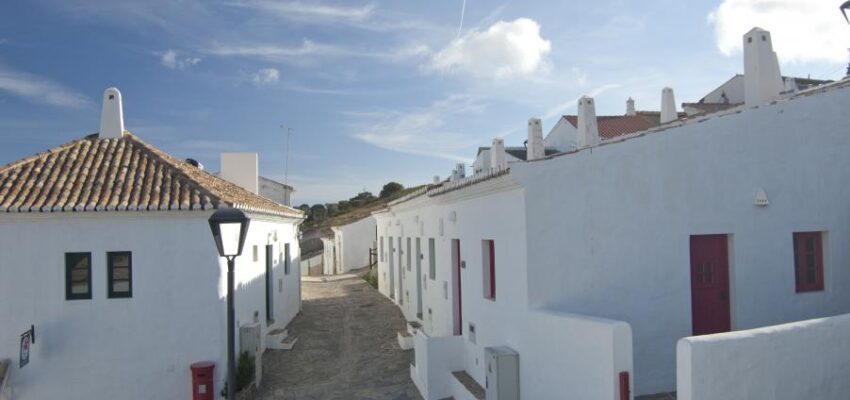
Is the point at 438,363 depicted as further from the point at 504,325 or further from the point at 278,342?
the point at 278,342

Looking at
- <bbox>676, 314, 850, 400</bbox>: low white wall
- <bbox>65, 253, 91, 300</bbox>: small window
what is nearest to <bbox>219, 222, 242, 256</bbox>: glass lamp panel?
<bbox>676, 314, 850, 400</bbox>: low white wall

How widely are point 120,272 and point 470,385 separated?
6584 mm

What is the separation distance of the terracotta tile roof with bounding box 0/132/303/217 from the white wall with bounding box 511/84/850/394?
5.97 meters

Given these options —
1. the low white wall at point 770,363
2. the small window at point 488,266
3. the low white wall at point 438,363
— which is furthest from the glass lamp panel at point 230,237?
the low white wall at point 438,363

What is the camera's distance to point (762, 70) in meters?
9.31

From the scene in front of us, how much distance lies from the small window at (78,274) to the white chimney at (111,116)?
407 centimetres

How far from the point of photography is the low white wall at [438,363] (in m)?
10.4

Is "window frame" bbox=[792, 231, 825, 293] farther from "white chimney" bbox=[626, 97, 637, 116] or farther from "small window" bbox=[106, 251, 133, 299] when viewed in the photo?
"white chimney" bbox=[626, 97, 637, 116]

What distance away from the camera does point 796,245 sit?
28.9ft

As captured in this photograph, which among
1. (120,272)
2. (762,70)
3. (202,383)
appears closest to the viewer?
(762,70)

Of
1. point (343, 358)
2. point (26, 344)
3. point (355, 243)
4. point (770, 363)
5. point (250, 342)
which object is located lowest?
point (343, 358)

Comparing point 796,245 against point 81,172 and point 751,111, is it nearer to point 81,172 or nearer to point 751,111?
point 751,111

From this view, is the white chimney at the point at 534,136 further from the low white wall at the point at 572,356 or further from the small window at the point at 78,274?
the small window at the point at 78,274

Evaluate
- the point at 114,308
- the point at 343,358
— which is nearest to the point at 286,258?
the point at 343,358
